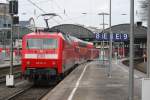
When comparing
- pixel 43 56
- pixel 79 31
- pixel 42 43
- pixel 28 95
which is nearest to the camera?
pixel 28 95

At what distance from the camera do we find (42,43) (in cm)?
2842

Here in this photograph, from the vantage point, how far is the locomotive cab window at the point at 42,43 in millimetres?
28234

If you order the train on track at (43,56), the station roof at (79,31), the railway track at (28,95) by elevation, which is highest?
the station roof at (79,31)

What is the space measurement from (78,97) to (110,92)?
8.73 ft

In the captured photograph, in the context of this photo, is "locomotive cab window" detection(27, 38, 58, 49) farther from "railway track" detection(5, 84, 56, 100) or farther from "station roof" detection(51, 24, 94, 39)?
"station roof" detection(51, 24, 94, 39)

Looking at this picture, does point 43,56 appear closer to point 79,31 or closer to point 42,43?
point 42,43

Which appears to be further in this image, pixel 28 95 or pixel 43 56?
pixel 43 56

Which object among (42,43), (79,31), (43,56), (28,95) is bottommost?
(28,95)

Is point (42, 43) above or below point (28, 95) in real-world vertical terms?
above

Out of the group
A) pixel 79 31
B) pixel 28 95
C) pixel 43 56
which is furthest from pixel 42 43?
pixel 79 31

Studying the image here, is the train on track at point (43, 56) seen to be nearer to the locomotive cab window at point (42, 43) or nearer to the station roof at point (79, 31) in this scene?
the locomotive cab window at point (42, 43)

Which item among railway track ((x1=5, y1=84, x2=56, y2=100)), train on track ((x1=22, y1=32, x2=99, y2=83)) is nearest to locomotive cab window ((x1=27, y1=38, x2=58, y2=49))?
train on track ((x1=22, y1=32, x2=99, y2=83))

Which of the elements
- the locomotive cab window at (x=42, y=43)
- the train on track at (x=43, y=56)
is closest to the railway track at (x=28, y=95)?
the train on track at (x=43, y=56)

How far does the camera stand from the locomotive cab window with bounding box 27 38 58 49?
92.6 feet
